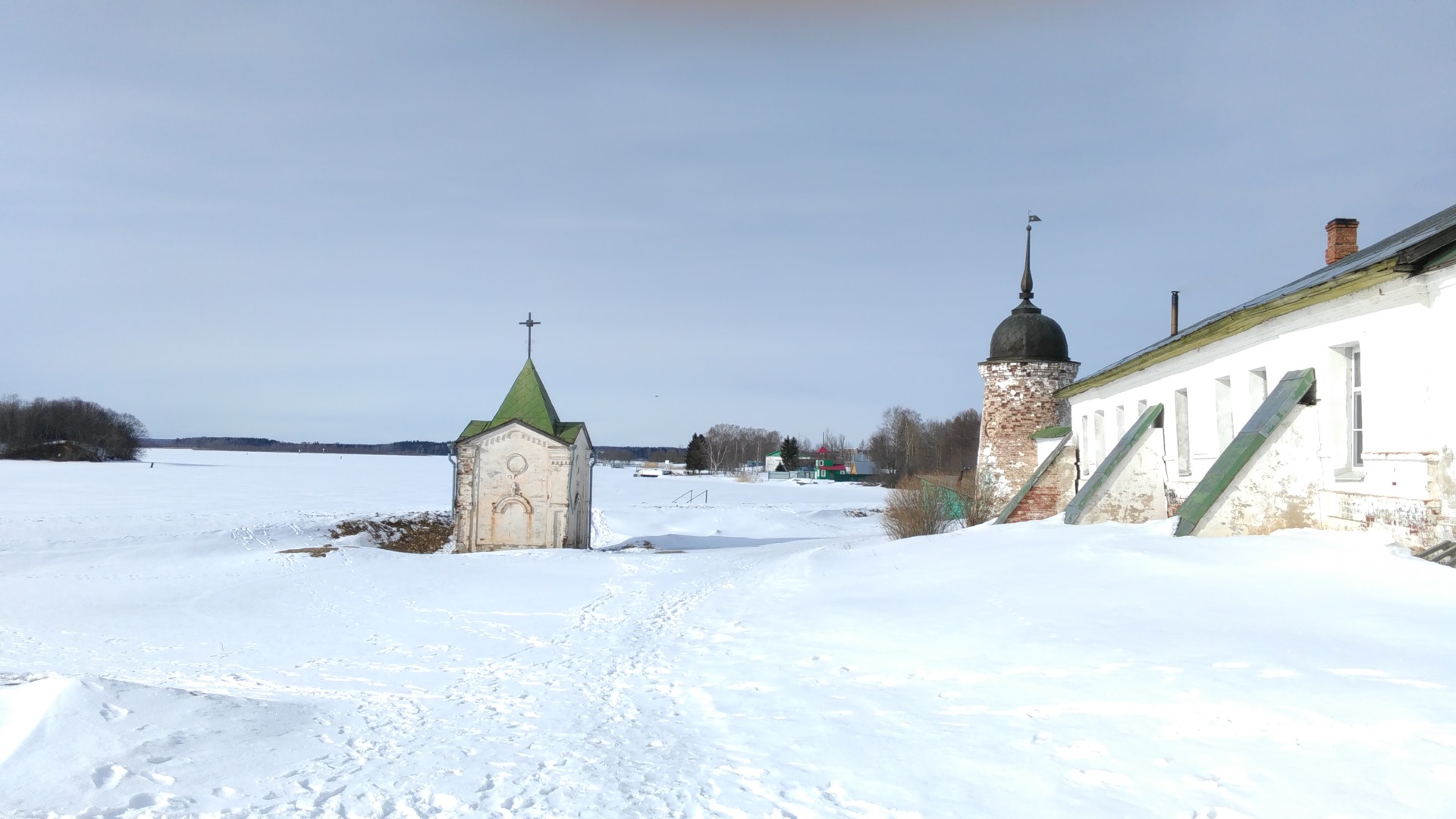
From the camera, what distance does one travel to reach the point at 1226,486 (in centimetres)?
1074

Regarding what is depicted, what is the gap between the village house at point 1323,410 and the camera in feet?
27.6

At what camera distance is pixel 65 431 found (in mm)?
102938

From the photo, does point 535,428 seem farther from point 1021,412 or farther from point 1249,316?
point 1249,316

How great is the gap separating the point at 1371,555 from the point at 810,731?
611 cm

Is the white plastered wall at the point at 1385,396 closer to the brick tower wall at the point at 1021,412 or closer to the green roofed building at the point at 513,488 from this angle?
the brick tower wall at the point at 1021,412

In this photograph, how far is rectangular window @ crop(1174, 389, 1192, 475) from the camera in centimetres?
1527

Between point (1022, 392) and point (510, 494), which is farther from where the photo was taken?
point (510, 494)

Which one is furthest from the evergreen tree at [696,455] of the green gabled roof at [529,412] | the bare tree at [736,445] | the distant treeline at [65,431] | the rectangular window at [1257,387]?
the rectangular window at [1257,387]

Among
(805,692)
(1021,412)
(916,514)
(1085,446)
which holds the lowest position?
(805,692)

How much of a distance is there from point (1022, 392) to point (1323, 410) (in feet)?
46.2

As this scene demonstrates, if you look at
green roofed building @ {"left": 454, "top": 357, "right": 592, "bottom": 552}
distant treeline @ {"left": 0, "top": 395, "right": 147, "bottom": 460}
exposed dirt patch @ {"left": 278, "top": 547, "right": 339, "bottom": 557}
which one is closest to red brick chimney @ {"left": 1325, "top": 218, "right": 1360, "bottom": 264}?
green roofed building @ {"left": 454, "top": 357, "right": 592, "bottom": 552}

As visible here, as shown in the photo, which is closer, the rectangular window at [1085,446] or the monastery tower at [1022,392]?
the rectangular window at [1085,446]

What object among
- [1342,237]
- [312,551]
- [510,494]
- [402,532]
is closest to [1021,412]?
[1342,237]

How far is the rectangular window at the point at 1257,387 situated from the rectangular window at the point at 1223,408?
0.88m
